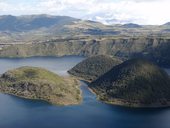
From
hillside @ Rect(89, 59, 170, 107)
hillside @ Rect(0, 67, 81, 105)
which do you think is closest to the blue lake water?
hillside @ Rect(0, 67, 81, 105)

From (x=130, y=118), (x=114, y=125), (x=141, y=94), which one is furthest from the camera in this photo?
(x=141, y=94)

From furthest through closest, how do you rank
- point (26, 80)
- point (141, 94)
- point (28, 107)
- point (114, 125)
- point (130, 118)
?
1. point (26, 80)
2. point (141, 94)
3. point (28, 107)
4. point (130, 118)
5. point (114, 125)

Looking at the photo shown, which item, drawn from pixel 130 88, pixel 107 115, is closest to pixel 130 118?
pixel 107 115

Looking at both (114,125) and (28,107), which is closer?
(114,125)

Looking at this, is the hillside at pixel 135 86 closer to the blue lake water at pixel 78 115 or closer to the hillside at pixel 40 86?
the blue lake water at pixel 78 115

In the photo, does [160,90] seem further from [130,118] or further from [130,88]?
[130,118]

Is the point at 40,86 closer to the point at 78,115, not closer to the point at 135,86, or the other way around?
the point at 78,115

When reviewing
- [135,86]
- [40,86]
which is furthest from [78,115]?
[40,86]
